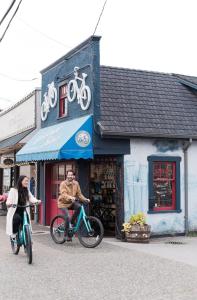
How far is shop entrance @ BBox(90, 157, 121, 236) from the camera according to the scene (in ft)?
51.9

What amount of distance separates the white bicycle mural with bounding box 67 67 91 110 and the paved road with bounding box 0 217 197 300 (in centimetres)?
440

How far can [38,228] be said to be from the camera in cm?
1620

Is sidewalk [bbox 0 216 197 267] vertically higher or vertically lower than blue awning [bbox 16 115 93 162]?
lower

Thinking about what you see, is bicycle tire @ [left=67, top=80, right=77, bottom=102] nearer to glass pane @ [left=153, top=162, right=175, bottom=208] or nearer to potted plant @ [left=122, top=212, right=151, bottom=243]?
glass pane @ [left=153, top=162, right=175, bottom=208]

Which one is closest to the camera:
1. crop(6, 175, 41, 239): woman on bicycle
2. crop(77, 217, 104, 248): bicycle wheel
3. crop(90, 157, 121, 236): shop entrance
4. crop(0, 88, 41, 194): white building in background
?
crop(6, 175, 41, 239): woman on bicycle

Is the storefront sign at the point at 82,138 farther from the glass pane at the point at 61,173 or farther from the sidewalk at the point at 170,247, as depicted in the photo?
the glass pane at the point at 61,173

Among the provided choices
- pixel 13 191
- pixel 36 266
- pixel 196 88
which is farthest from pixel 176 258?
pixel 196 88

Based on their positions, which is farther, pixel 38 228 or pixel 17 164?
pixel 17 164

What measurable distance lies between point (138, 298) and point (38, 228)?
31.2 feet

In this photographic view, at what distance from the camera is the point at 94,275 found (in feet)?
28.0

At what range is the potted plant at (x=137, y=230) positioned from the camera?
12.9 meters

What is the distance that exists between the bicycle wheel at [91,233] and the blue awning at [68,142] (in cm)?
194

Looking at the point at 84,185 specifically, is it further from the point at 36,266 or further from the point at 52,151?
the point at 36,266

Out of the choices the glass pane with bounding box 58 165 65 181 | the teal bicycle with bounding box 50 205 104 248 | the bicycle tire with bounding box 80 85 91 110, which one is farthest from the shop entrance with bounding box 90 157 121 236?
the teal bicycle with bounding box 50 205 104 248
